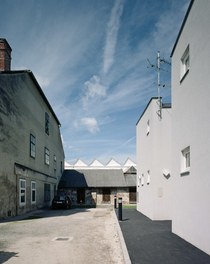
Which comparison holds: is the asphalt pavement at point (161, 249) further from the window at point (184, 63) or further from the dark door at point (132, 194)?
the dark door at point (132, 194)

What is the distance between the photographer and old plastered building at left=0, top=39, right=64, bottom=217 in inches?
670

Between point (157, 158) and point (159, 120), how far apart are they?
201 cm

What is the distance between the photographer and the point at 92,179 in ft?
127

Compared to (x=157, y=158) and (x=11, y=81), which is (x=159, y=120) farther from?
(x=11, y=81)

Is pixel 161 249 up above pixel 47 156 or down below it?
→ below

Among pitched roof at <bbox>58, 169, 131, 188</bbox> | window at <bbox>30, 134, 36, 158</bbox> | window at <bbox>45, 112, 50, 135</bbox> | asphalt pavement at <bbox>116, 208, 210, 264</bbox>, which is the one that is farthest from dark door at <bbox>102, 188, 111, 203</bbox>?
asphalt pavement at <bbox>116, 208, 210, 264</bbox>

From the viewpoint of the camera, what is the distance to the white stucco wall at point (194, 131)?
7.18m

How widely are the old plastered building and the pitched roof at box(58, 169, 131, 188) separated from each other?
645cm

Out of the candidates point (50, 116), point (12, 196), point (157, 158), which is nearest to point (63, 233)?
point (157, 158)

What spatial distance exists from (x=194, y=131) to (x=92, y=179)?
103 feet

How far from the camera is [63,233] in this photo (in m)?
Answer: 11.8

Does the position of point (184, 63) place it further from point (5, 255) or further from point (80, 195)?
point (80, 195)

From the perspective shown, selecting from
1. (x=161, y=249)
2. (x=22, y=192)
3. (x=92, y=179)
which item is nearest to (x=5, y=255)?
(x=161, y=249)

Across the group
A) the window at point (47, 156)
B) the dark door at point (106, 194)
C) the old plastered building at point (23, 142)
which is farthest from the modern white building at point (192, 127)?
the dark door at point (106, 194)
